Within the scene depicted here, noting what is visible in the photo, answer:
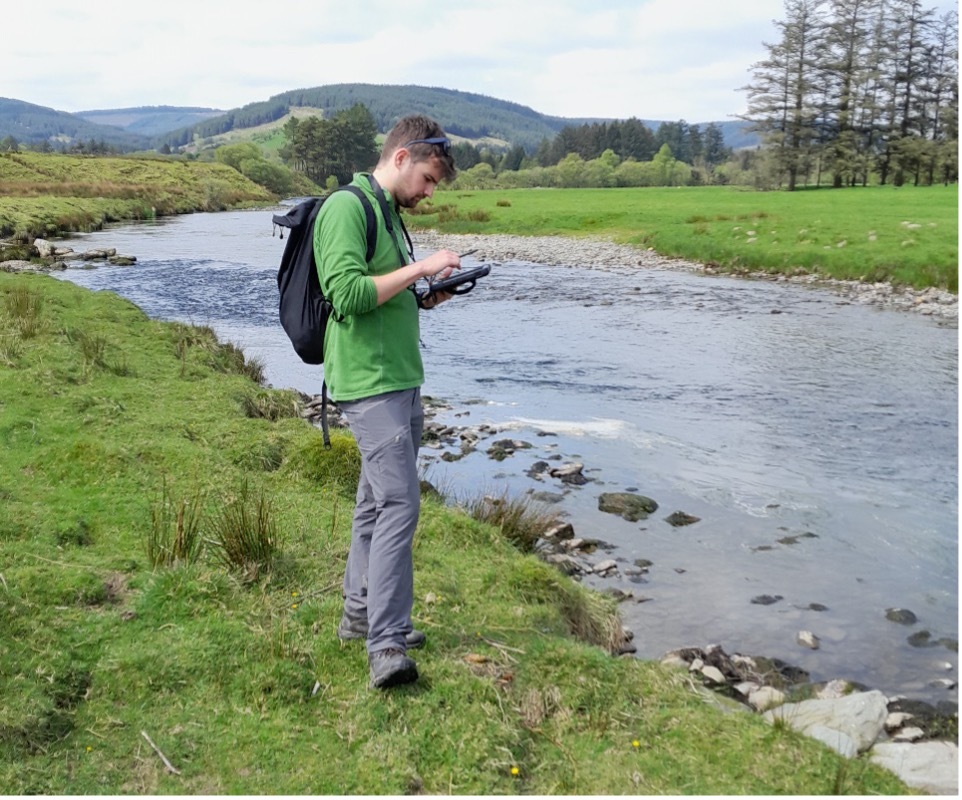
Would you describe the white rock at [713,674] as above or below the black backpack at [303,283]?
below

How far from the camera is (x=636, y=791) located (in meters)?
3.86

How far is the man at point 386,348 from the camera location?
13.1 ft

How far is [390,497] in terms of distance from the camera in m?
4.33

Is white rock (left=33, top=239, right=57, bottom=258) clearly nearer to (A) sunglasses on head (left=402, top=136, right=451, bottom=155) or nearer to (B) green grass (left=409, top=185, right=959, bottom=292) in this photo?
(B) green grass (left=409, top=185, right=959, bottom=292)

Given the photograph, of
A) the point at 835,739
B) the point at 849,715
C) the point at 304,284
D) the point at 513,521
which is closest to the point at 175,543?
the point at 304,284

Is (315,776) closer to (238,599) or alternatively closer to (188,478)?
(238,599)

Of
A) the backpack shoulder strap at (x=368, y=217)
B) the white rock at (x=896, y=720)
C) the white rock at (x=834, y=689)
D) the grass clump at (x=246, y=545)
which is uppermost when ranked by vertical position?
the backpack shoulder strap at (x=368, y=217)

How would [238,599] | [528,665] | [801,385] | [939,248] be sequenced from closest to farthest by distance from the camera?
[528,665]
[238,599]
[801,385]
[939,248]

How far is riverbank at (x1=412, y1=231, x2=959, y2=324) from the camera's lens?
22.6 meters

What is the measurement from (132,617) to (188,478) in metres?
2.60

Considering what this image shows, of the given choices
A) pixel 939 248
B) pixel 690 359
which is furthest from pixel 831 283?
pixel 690 359

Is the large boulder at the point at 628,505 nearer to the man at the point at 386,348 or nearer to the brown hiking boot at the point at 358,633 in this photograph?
the brown hiking boot at the point at 358,633

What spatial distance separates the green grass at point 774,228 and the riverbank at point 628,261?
540mm

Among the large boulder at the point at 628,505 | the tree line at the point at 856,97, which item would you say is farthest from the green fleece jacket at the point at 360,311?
the tree line at the point at 856,97
